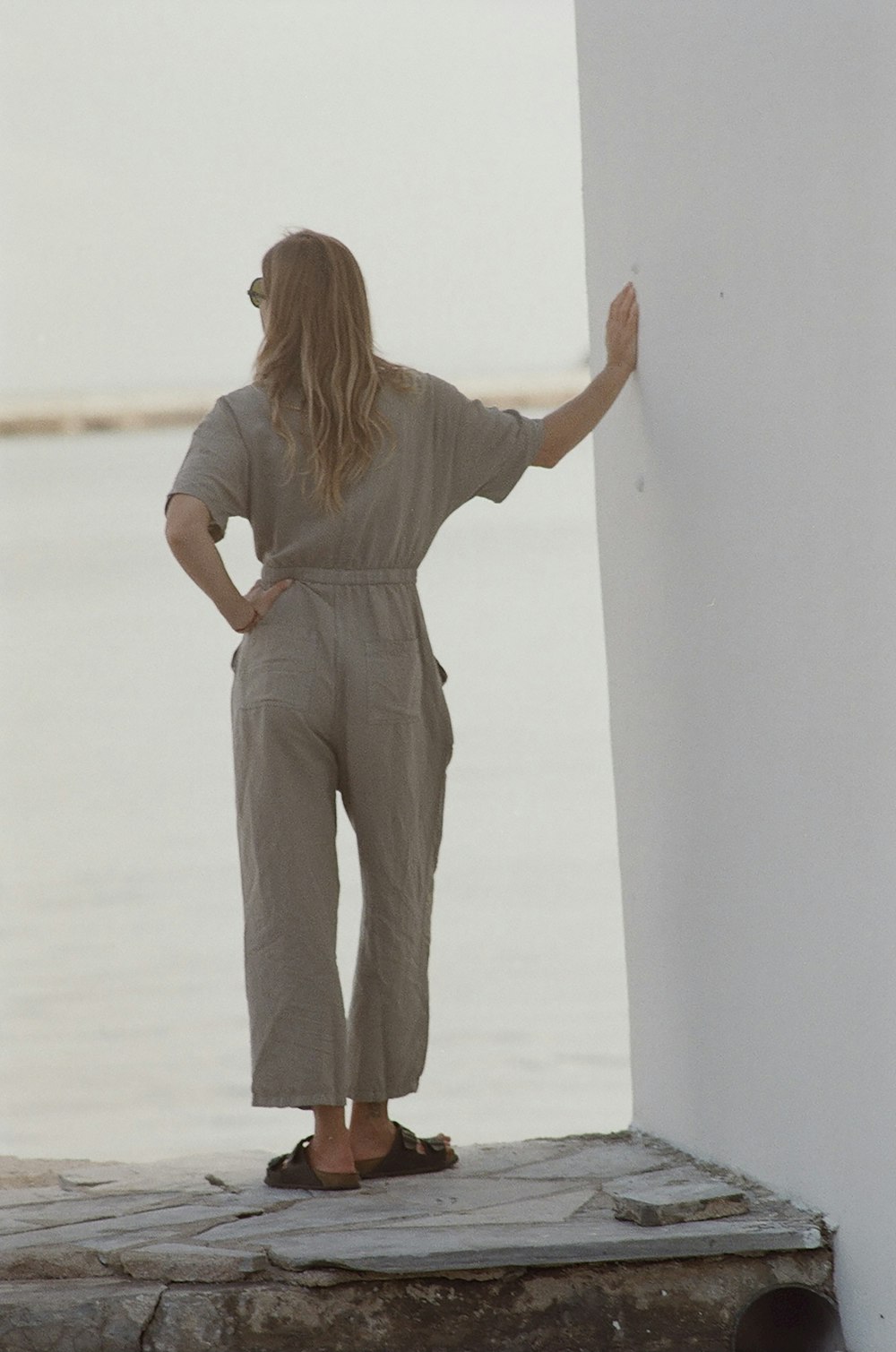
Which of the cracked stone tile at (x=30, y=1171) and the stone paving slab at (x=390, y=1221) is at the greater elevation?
the stone paving slab at (x=390, y=1221)

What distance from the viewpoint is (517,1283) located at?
2.31 meters

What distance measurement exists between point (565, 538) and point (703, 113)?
16.4 m

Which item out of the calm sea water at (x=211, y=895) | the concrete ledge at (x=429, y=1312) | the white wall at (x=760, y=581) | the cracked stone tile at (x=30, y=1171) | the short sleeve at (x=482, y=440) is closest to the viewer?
the white wall at (x=760, y=581)

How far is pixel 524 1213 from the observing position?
2492 millimetres

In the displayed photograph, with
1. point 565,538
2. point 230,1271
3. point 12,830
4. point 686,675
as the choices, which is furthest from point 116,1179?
point 565,538

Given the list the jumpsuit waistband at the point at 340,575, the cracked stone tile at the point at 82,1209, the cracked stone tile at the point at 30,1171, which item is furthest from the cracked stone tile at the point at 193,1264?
the jumpsuit waistband at the point at 340,575

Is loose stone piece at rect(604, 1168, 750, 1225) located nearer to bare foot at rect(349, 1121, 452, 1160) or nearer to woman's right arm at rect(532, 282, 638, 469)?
bare foot at rect(349, 1121, 452, 1160)

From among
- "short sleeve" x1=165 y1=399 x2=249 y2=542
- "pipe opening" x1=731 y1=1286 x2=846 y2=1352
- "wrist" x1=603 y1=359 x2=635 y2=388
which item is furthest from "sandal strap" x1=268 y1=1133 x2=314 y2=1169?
"wrist" x1=603 y1=359 x2=635 y2=388

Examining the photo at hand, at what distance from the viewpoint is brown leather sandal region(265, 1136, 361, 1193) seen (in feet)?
8.85

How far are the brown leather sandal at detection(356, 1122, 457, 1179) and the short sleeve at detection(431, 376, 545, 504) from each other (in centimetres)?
95

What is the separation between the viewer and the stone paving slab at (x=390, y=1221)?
7.57ft

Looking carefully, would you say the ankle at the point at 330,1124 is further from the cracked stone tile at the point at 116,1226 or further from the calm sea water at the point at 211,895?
the calm sea water at the point at 211,895

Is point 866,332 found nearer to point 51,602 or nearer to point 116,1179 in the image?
point 116,1179

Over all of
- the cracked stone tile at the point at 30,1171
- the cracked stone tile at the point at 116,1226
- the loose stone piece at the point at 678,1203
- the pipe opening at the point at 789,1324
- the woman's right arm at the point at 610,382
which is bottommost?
the pipe opening at the point at 789,1324
